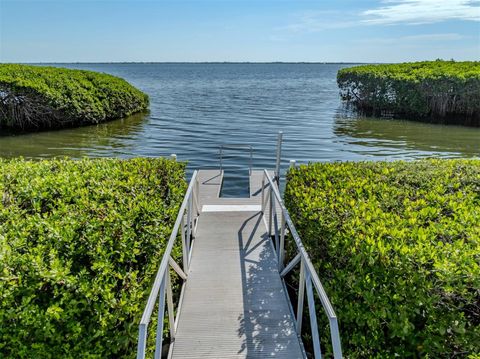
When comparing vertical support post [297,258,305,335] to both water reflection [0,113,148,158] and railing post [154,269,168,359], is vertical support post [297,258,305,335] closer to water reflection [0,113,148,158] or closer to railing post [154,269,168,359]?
railing post [154,269,168,359]

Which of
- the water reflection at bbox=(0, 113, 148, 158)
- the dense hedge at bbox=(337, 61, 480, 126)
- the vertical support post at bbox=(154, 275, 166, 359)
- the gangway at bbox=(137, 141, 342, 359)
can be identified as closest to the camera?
the vertical support post at bbox=(154, 275, 166, 359)

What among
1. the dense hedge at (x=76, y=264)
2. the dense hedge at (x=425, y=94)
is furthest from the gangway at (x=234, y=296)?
the dense hedge at (x=425, y=94)

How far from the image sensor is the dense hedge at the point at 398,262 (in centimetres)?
281

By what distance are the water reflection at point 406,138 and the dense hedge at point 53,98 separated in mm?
14889

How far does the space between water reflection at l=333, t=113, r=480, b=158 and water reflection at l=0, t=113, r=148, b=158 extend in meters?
11.5

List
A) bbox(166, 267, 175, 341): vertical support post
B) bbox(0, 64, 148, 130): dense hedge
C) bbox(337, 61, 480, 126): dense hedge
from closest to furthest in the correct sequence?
bbox(166, 267, 175, 341): vertical support post, bbox(0, 64, 148, 130): dense hedge, bbox(337, 61, 480, 126): dense hedge

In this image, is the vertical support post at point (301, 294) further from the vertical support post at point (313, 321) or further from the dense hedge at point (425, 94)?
the dense hedge at point (425, 94)

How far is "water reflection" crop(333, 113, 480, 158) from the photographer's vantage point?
17.3 metres

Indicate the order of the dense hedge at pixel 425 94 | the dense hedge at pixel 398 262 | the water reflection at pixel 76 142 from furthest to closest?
the dense hedge at pixel 425 94 < the water reflection at pixel 76 142 < the dense hedge at pixel 398 262

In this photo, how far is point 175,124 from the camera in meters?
23.2

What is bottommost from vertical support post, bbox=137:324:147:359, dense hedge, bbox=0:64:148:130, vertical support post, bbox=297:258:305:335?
vertical support post, bbox=297:258:305:335

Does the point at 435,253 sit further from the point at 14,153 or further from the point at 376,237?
the point at 14,153

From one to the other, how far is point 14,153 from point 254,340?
15995 mm

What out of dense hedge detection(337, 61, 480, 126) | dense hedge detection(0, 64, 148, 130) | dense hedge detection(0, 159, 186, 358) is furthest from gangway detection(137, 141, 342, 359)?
dense hedge detection(337, 61, 480, 126)
